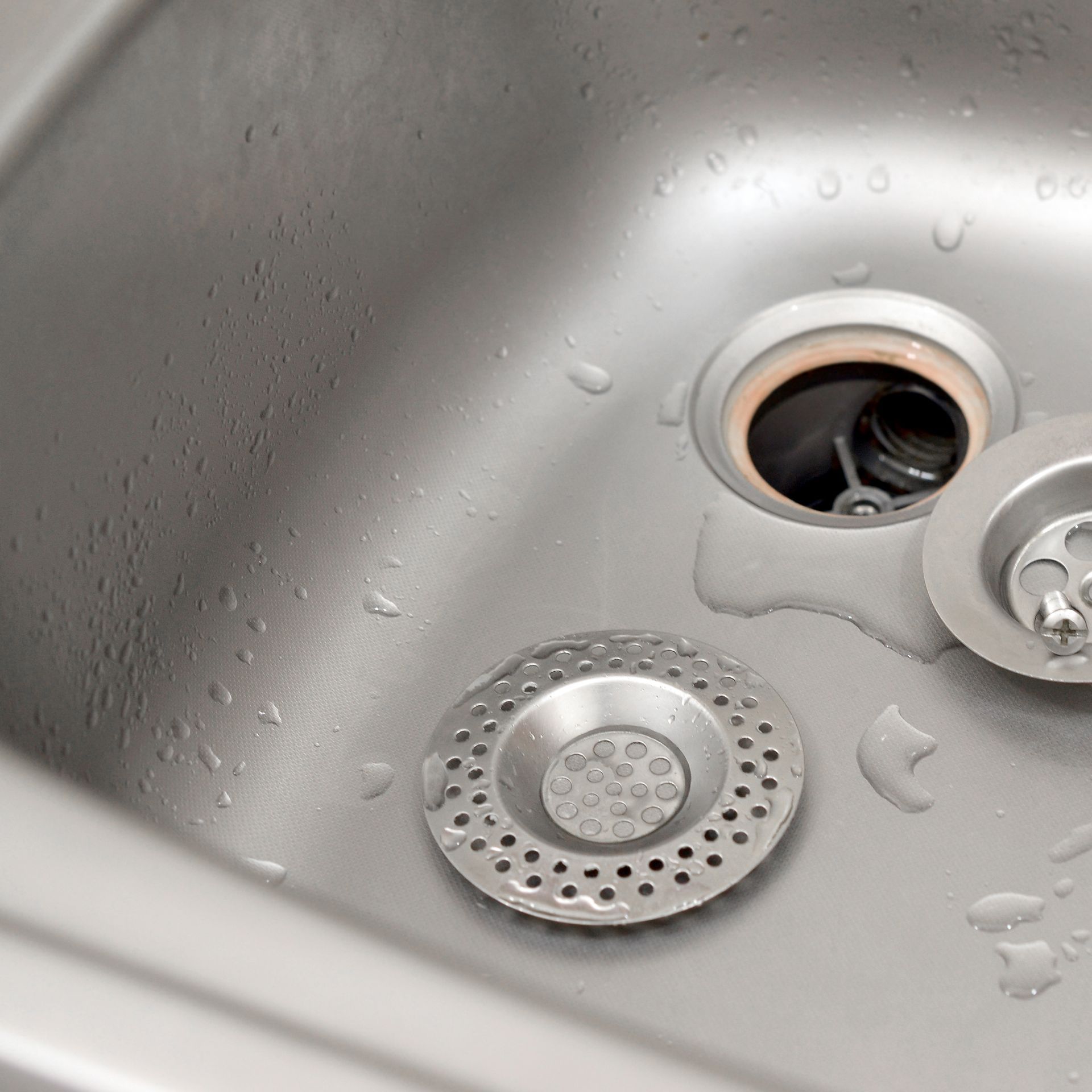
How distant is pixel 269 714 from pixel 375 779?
0.07 m

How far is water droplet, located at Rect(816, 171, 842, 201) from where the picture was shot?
0.90 meters

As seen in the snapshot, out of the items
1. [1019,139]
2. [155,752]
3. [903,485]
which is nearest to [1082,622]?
[903,485]

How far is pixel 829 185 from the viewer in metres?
0.90

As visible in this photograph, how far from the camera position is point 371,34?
2.52 ft

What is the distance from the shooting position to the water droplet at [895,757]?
0.64m

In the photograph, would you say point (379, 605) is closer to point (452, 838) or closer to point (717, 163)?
point (452, 838)

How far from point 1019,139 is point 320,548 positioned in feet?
1.80

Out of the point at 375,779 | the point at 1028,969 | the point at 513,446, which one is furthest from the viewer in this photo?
the point at 513,446

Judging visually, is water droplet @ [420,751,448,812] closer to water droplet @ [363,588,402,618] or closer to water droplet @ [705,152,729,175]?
water droplet @ [363,588,402,618]

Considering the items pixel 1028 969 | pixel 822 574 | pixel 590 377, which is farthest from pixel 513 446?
pixel 1028 969

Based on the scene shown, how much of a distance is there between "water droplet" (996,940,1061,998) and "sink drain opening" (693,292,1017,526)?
0.31 metres

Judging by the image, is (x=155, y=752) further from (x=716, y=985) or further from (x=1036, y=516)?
(x=1036, y=516)

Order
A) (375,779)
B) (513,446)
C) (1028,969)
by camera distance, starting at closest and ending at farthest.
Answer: (1028,969) → (375,779) → (513,446)

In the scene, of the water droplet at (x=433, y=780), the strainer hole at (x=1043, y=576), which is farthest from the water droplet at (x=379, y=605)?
the strainer hole at (x=1043, y=576)
